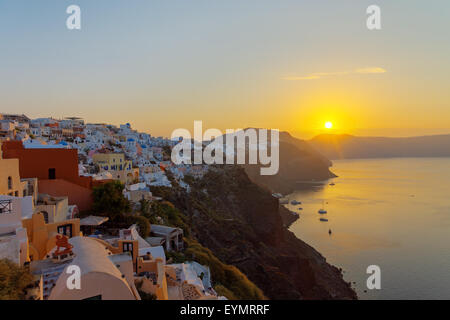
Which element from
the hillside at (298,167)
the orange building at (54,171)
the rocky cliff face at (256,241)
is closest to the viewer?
the orange building at (54,171)

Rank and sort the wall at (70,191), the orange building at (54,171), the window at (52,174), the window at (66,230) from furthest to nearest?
the window at (52,174), the orange building at (54,171), the wall at (70,191), the window at (66,230)

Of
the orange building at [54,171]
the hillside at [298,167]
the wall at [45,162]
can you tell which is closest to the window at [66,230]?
the orange building at [54,171]

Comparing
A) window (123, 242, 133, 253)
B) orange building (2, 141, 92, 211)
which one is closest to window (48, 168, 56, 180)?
orange building (2, 141, 92, 211)

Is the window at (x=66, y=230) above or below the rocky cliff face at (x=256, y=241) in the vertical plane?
above

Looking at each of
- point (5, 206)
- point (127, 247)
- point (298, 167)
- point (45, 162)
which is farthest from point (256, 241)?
point (298, 167)

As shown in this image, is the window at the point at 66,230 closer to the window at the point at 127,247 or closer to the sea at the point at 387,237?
the window at the point at 127,247
